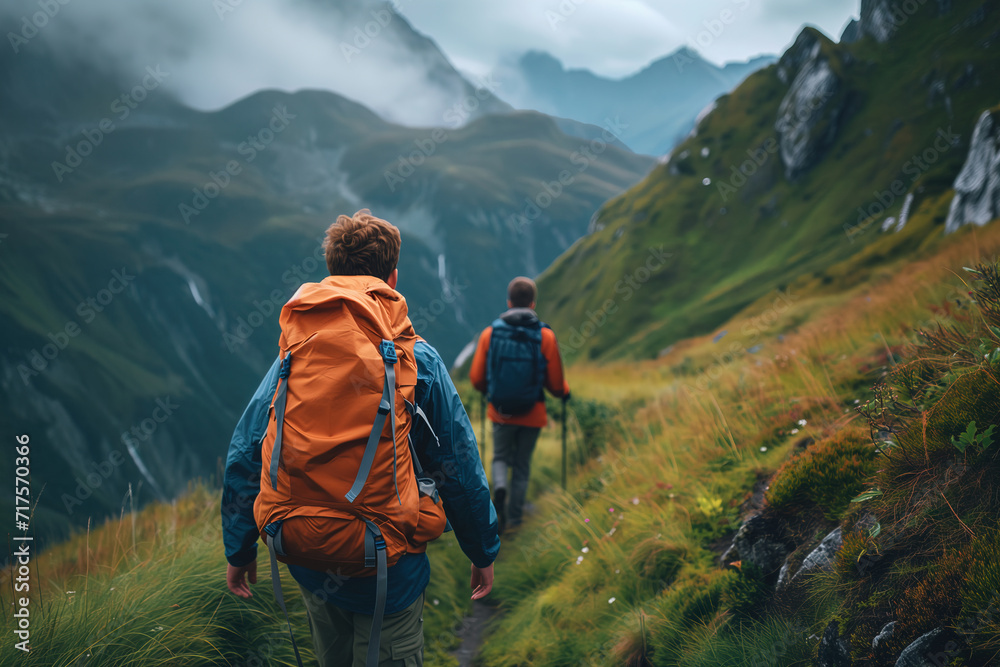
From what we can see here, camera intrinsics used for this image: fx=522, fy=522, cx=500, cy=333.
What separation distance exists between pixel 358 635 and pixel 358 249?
1831 millimetres

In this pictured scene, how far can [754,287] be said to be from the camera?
Answer: 47.1 m

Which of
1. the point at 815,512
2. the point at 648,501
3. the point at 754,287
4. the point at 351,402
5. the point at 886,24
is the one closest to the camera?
the point at 351,402

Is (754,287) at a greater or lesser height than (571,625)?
lesser

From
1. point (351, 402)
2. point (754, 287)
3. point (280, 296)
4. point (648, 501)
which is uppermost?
point (280, 296)

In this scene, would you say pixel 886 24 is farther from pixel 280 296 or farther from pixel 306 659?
pixel 280 296

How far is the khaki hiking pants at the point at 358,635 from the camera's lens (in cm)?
239

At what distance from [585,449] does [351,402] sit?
19.8 feet

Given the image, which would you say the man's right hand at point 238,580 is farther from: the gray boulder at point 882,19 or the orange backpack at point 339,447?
the gray boulder at point 882,19

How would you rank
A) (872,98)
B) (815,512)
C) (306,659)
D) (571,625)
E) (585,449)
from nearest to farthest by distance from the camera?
1. (815,512)
2. (306,659)
3. (571,625)
4. (585,449)
5. (872,98)

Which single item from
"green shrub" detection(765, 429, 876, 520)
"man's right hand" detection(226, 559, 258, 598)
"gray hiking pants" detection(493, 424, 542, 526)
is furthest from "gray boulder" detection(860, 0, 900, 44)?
"man's right hand" detection(226, 559, 258, 598)

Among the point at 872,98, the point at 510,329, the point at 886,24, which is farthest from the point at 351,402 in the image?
the point at 886,24
